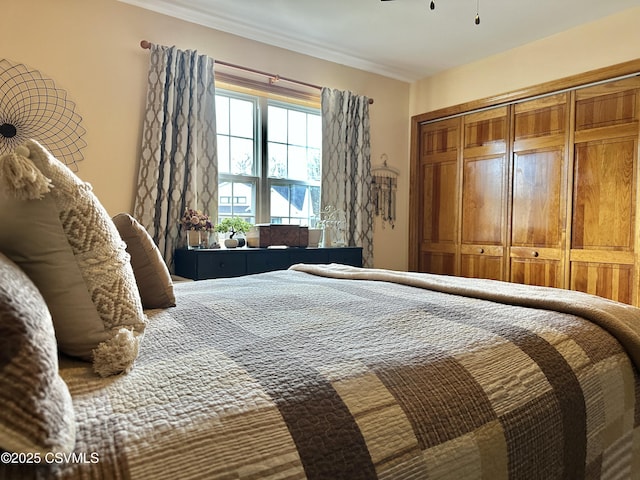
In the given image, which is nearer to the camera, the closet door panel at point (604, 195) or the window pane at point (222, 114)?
the closet door panel at point (604, 195)

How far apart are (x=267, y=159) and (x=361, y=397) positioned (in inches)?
133

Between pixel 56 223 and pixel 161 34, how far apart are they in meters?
2.97

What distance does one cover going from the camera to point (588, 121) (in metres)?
3.31

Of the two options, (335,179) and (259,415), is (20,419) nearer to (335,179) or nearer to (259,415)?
(259,415)

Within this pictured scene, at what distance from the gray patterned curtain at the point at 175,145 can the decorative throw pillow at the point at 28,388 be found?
2.67m

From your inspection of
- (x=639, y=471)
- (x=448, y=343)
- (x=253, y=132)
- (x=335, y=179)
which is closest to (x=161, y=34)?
(x=253, y=132)

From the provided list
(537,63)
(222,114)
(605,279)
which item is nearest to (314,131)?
(222,114)

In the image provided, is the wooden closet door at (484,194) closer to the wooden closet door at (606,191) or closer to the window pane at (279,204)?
the wooden closet door at (606,191)

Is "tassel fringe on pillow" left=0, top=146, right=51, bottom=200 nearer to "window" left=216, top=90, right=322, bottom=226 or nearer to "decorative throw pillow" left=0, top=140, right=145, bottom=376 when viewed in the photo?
"decorative throw pillow" left=0, top=140, right=145, bottom=376

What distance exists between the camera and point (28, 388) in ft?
1.48

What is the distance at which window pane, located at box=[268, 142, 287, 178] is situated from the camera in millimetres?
3881

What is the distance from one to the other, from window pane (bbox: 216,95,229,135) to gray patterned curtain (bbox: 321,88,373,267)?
90 cm

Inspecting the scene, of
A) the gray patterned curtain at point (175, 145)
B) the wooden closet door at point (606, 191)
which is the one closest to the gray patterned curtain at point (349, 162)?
the gray patterned curtain at point (175, 145)

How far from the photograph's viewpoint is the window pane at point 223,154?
3.63 metres
